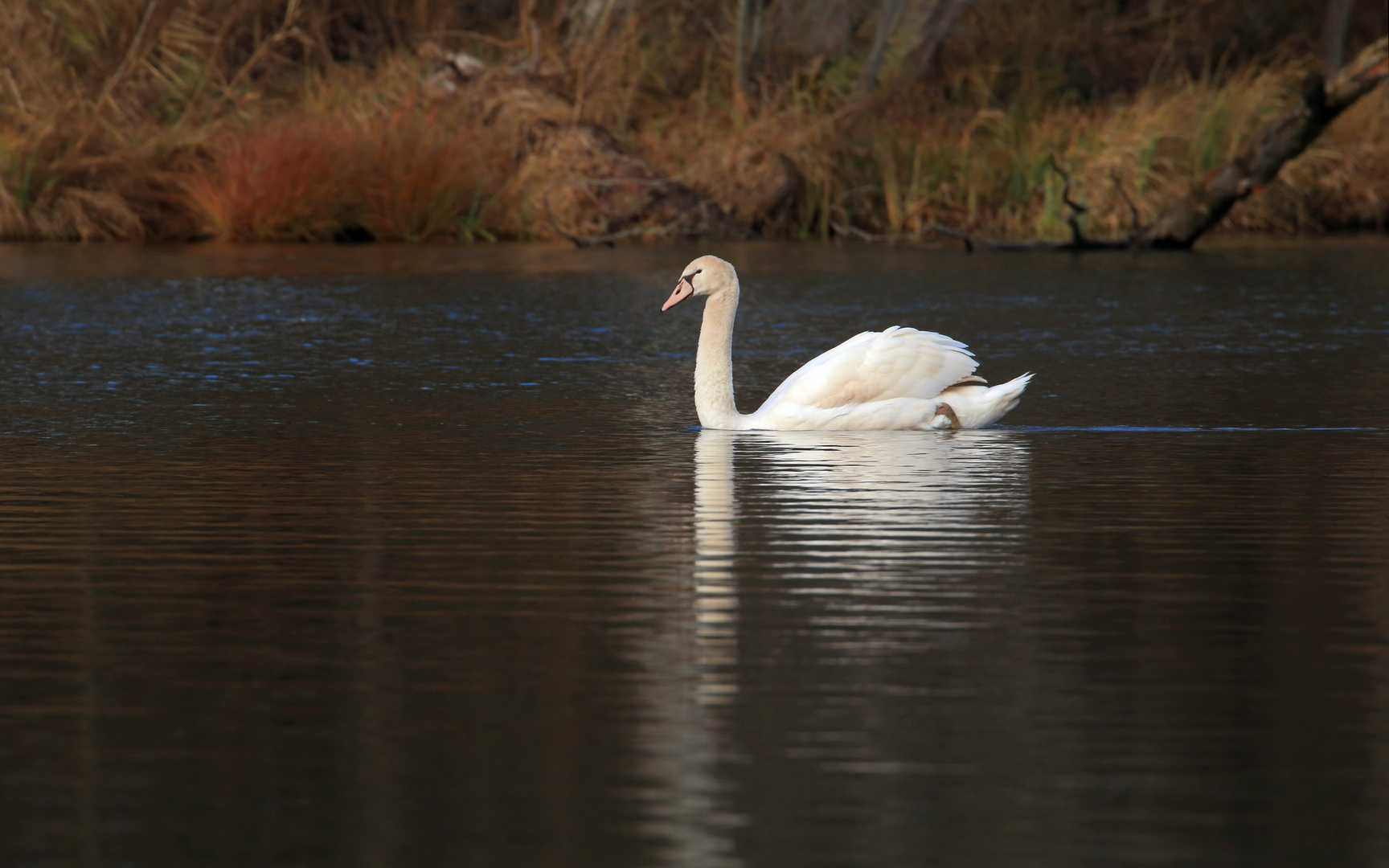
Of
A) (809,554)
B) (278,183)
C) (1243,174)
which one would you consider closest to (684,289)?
(809,554)

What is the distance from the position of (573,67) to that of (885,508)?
22723 millimetres

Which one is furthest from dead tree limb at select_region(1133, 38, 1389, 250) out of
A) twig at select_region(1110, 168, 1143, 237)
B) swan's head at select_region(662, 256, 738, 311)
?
swan's head at select_region(662, 256, 738, 311)

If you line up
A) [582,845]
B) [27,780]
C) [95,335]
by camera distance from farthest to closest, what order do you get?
[95,335] → [27,780] → [582,845]

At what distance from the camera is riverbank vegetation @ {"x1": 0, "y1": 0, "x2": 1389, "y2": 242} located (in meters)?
25.5

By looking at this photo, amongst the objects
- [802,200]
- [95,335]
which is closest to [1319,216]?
[802,200]

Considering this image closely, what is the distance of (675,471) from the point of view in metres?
8.36

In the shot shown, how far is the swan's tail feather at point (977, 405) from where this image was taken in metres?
9.60

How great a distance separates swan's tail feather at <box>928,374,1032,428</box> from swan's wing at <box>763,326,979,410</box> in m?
0.10

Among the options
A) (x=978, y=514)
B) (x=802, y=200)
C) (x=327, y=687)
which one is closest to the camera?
(x=327, y=687)

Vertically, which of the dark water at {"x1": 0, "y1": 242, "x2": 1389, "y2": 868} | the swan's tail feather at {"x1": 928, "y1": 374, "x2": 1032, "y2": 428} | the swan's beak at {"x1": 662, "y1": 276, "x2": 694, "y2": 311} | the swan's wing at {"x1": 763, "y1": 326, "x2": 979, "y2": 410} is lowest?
the dark water at {"x1": 0, "y1": 242, "x2": 1389, "y2": 868}

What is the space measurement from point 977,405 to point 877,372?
52cm

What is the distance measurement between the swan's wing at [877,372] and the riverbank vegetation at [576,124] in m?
14.4

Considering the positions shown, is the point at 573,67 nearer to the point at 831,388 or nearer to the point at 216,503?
the point at 831,388

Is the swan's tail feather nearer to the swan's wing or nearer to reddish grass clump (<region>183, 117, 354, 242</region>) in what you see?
the swan's wing
